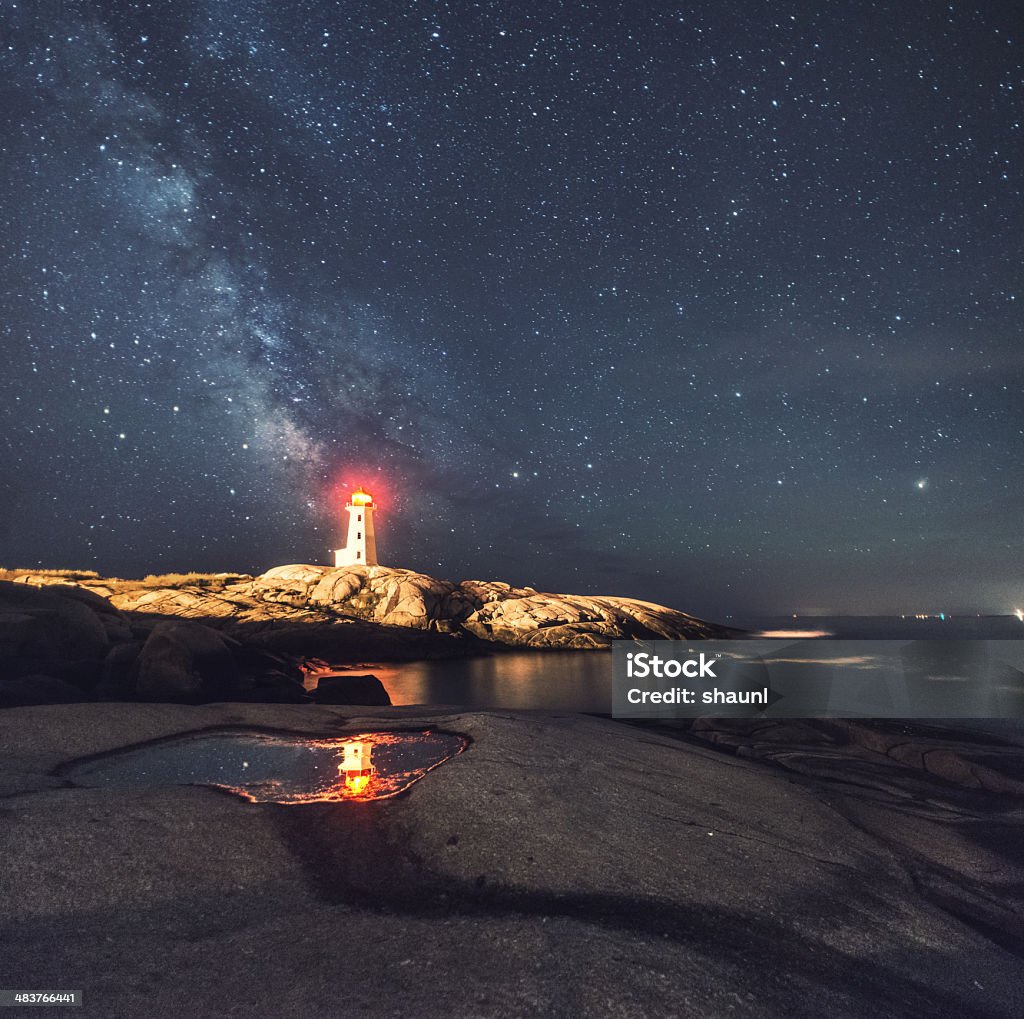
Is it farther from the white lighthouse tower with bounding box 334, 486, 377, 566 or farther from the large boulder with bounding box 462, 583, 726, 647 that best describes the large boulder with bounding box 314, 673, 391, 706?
the white lighthouse tower with bounding box 334, 486, 377, 566

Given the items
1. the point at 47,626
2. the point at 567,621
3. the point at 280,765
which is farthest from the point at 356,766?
the point at 567,621

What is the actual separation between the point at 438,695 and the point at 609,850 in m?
25.5

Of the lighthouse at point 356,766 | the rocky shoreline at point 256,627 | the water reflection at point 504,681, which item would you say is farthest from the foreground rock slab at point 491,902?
the water reflection at point 504,681

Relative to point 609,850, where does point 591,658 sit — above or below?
below

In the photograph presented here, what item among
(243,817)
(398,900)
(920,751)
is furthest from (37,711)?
(920,751)

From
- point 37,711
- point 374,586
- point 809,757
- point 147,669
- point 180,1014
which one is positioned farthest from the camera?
point 374,586

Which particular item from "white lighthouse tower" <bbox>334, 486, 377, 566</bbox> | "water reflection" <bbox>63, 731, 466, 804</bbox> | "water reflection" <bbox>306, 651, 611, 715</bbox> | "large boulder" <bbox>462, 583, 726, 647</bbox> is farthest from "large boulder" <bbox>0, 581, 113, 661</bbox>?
"white lighthouse tower" <bbox>334, 486, 377, 566</bbox>

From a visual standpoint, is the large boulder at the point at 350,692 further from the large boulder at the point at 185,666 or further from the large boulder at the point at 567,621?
the large boulder at the point at 567,621

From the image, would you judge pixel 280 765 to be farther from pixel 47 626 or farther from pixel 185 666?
pixel 47 626

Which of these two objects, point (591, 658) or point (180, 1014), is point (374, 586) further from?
point (180, 1014)

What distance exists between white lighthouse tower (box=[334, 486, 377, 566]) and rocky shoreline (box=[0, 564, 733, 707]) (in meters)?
13.9

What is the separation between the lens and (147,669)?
44.0ft

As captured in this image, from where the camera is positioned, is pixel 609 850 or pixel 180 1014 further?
pixel 609 850

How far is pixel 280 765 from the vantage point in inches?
275
